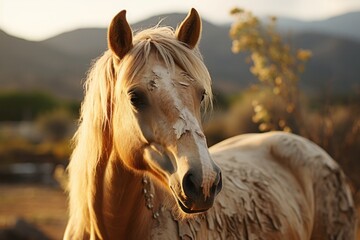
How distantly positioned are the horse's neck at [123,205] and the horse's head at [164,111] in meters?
0.12

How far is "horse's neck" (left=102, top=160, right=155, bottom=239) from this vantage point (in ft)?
7.61

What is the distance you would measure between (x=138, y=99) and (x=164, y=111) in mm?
142

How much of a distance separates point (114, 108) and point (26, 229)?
5.75 m

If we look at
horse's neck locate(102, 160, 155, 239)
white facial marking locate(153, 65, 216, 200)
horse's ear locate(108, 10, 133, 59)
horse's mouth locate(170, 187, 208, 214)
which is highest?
horse's ear locate(108, 10, 133, 59)

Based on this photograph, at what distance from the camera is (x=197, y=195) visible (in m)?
1.87

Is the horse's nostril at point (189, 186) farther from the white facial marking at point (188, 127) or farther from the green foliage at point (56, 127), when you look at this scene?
the green foliage at point (56, 127)

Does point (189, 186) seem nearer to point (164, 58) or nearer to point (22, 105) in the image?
point (164, 58)

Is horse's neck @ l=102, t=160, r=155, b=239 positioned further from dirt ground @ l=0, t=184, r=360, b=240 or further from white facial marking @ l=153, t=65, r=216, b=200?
dirt ground @ l=0, t=184, r=360, b=240

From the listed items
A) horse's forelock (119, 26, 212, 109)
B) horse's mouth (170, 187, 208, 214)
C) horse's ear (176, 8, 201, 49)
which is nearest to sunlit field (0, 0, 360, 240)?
horse's forelock (119, 26, 212, 109)

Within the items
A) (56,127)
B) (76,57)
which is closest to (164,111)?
(56,127)

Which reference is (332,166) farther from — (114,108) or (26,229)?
(26,229)

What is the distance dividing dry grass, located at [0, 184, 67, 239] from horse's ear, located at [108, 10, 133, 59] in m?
6.75

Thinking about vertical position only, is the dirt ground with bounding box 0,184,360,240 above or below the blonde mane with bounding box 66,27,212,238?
below

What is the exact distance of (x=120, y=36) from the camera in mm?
2299
